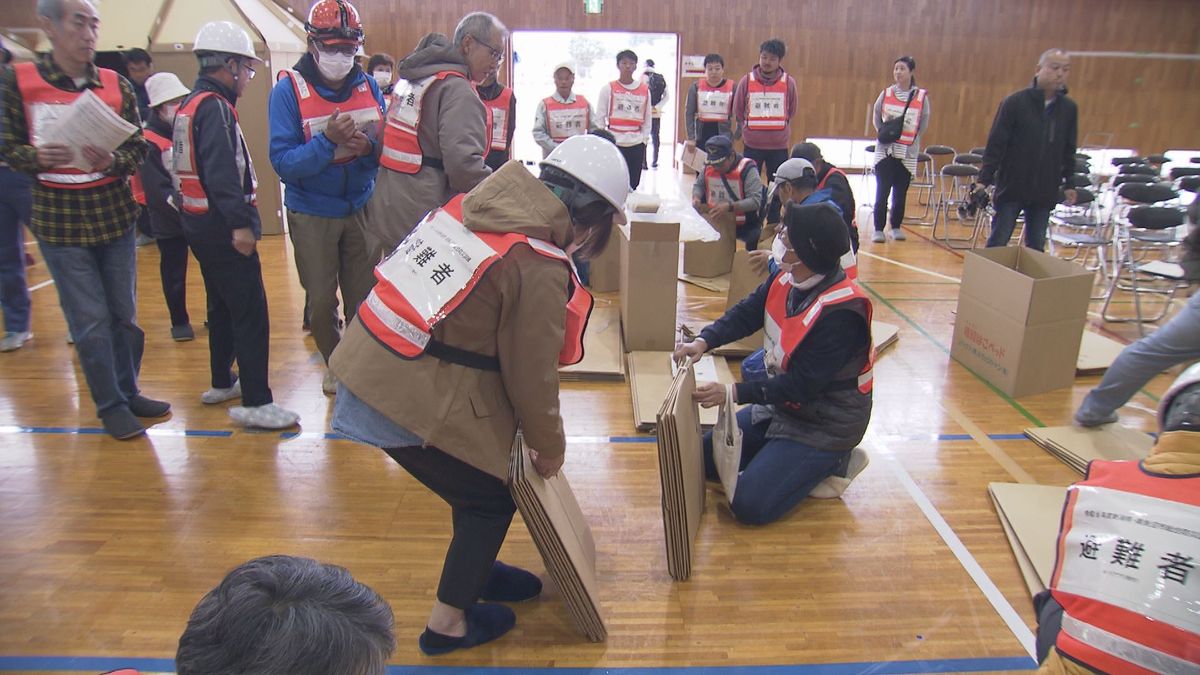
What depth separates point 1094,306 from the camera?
5.30 m

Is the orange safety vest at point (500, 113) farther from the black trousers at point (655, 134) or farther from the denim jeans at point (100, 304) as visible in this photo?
the black trousers at point (655, 134)

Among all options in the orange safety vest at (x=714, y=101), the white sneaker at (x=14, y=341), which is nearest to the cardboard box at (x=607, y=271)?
the orange safety vest at (x=714, y=101)

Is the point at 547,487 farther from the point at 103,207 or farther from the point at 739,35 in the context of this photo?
the point at 739,35

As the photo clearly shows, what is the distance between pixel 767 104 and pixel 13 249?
5.54 metres

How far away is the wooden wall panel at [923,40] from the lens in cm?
1155

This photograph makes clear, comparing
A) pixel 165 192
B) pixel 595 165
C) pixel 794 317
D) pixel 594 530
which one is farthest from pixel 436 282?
pixel 165 192

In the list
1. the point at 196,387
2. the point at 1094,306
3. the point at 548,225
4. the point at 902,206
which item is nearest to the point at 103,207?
the point at 196,387

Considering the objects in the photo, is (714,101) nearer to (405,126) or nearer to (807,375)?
(405,126)

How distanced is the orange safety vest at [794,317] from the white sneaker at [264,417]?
206 cm

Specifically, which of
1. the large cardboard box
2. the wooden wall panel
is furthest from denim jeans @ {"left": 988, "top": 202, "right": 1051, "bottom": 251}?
the wooden wall panel

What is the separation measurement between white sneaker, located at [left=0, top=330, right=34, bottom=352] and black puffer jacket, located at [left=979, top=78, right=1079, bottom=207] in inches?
222

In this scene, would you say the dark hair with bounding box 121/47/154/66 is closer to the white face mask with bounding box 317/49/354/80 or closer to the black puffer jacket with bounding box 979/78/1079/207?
the white face mask with bounding box 317/49/354/80

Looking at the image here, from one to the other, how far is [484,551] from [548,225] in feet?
2.84

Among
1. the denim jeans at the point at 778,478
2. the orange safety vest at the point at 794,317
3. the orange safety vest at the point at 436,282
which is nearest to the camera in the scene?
the orange safety vest at the point at 436,282
